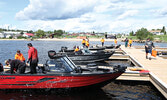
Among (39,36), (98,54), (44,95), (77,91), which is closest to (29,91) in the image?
(44,95)

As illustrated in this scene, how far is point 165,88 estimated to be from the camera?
7.91m

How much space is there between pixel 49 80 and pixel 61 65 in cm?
92

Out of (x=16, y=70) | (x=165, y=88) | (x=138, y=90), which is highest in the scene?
(x=16, y=70)

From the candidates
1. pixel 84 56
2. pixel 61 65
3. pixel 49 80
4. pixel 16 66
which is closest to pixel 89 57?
pixel 84 56

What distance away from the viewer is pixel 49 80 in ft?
27.5

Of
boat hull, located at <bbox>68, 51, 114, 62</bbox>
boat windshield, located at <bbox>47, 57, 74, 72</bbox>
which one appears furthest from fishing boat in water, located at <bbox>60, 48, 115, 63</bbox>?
boat windshield, located at <bbox>47, 57, 74, 72</bbox>

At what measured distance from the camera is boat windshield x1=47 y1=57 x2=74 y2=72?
8.54 metres

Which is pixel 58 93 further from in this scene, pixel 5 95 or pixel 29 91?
pixel 5 95

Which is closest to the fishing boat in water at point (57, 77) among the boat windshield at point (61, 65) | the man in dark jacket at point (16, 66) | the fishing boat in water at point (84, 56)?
the boat windshield at point (61, 65)

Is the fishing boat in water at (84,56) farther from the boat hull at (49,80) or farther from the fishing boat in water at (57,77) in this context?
the boat hull at (49,80)

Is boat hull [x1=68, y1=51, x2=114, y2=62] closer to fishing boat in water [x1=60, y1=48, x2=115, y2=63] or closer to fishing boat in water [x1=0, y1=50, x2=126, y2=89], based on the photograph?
fishing boat in water [x1=60, y1=48, x2=115, y2=63]

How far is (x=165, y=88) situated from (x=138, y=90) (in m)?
2.35

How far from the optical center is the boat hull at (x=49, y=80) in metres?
8.28

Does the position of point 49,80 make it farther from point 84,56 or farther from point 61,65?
point 84,56
